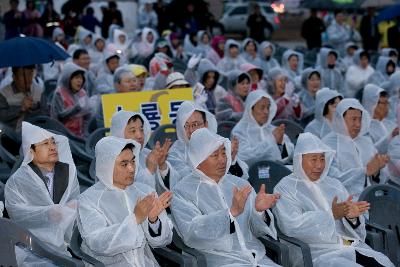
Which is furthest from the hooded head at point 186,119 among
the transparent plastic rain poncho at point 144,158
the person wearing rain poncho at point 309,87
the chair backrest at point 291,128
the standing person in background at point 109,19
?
the standing person in background at point 109,19

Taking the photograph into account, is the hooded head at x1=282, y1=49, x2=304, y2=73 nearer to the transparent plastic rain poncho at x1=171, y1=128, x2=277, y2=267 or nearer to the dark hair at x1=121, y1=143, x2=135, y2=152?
the transparent plastic rain poncho at x1=171, y1=128, x2=277, y2=267

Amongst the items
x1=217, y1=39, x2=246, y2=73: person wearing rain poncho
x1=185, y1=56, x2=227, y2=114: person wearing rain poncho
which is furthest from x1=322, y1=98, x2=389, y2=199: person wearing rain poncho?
x1=217, y1=39, x2=246, y2=73: person wearing rain poncho

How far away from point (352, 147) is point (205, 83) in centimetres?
378

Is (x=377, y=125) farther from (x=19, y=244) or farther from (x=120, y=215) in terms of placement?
(x=19, y=244)

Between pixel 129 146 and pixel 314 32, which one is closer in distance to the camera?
pixel 129 146

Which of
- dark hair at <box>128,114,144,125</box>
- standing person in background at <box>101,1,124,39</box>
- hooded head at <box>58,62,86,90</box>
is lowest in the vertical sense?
dark hair at <box>128,114,144,125</box>

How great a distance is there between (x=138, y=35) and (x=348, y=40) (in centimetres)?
527

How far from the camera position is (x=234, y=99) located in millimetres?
12273

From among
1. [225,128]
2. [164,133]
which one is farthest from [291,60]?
[164,133]

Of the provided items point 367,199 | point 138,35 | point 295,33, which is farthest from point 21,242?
point 295,33

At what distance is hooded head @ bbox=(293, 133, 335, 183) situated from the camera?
291 inches

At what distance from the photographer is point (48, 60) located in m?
11.0

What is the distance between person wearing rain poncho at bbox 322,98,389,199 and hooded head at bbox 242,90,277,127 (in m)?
0.79

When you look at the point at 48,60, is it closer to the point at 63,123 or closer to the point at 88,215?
the point at 63,123
